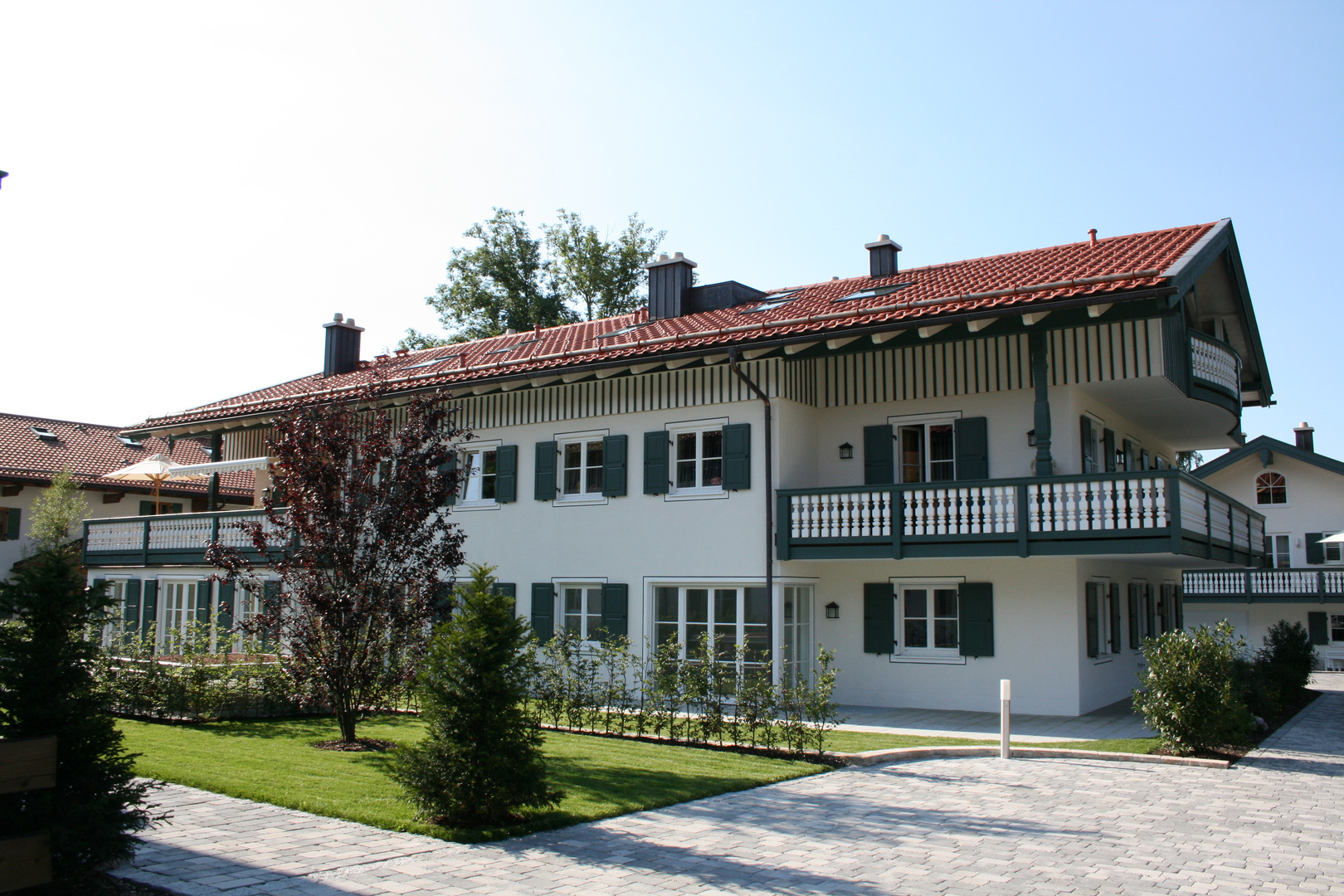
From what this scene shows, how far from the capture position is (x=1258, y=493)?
35438 mm

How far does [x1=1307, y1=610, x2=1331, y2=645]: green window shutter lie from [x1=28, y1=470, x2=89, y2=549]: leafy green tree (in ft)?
125

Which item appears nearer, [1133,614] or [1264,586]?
[1133,614]

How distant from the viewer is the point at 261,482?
26.6m

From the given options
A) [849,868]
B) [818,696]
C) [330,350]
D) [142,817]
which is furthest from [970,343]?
[330,350]

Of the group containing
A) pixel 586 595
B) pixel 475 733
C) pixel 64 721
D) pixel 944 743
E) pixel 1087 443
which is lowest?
pixel 944 743

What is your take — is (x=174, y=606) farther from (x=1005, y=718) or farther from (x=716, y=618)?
(x=1005, y=718)

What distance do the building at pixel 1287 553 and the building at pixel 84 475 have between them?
31.9m

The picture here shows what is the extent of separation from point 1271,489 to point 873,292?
23.8 metres

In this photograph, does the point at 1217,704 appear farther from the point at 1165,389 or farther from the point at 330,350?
the point at 330,350

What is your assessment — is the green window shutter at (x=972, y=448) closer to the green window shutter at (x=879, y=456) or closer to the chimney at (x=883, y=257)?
the green window shutter at (x=879, y=456)

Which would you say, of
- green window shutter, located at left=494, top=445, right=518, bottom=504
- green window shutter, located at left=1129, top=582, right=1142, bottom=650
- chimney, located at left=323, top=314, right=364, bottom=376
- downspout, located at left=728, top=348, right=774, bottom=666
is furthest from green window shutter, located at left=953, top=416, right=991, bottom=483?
chimney, located at left=323, top=314, right=364, bottom=376

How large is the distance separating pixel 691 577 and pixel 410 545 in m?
5.98

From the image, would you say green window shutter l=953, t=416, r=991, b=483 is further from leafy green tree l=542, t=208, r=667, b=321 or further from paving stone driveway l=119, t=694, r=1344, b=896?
leafy green tree l=542, t=208, r=667, b=321

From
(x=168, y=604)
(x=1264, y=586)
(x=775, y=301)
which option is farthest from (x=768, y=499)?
(x=1264, y=586)
